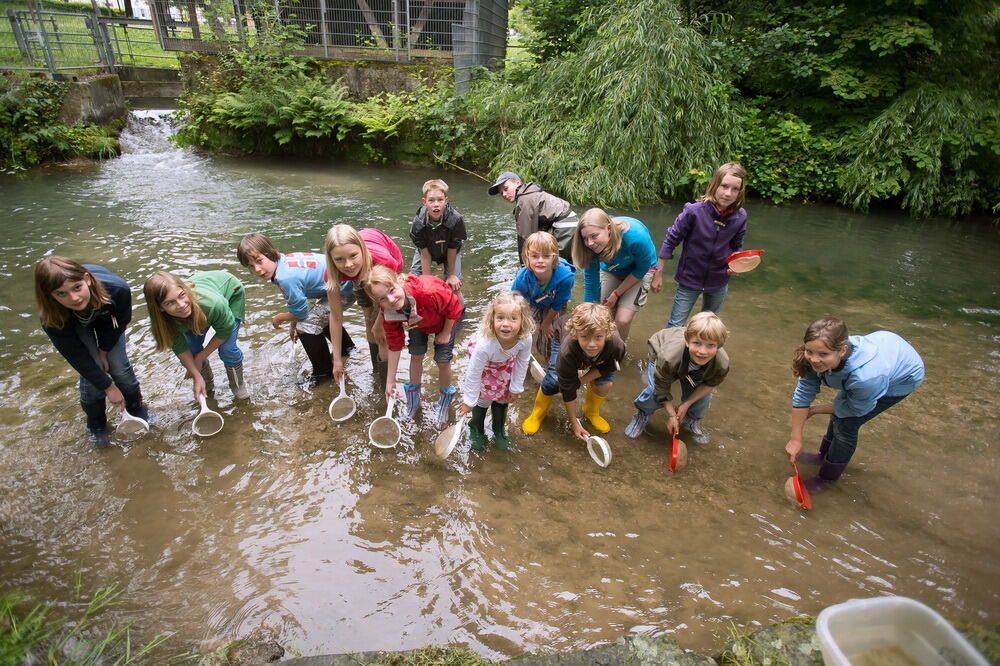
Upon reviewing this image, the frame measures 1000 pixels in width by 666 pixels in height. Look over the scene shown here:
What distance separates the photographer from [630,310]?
3.98 m

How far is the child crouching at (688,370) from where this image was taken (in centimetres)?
293

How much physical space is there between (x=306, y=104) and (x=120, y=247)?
5.79 metres

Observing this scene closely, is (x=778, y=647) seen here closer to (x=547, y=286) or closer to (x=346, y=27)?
(x=547, y=286)

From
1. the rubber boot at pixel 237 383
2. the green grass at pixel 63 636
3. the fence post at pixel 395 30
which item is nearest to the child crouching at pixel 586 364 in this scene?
the rubber boot at pixel 237 383

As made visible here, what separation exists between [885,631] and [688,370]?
5.38ft

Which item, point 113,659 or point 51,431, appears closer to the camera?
point 113,659

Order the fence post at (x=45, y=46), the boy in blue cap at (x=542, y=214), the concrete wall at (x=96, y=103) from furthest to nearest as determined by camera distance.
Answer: the fence post at (x=45, y=46) → the concrete wall at (x=96, y=103) → the boy in blue cap at (x=542, y=214)

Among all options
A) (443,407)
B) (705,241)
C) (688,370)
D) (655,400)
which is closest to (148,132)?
(443,407)

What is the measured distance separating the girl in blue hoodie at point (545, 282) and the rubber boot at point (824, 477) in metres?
1.55

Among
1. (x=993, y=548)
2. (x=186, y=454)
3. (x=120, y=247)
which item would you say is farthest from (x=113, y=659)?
(x=120, y=247)

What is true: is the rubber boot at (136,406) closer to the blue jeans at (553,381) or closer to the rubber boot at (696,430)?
the blue jeans at (553,381)

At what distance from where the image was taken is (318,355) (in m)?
3.97

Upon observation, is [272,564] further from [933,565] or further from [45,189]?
[45,189]

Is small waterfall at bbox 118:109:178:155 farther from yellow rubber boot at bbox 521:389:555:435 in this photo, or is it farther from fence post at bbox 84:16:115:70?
yellow rubber boot at bbox 521:389:555:435
